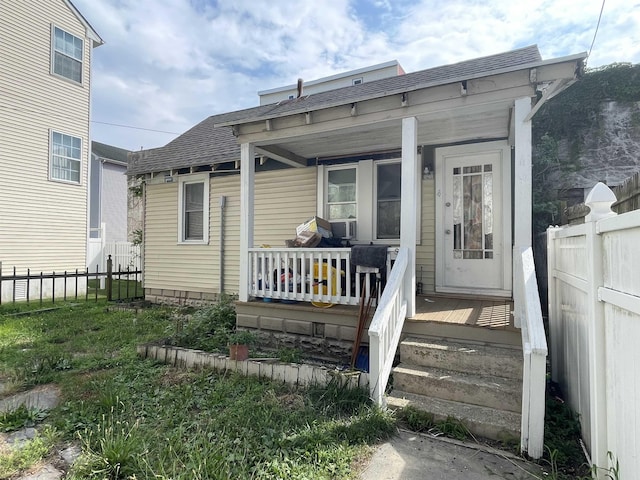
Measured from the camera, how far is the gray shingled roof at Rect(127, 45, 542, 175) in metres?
5.66

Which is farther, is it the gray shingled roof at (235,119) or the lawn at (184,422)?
the gray shingled roof at (235,119)

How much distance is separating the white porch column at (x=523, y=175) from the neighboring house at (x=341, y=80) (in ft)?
41.8

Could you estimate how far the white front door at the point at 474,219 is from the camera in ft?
16.5

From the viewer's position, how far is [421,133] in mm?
5078

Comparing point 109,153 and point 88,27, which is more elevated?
point 88,27

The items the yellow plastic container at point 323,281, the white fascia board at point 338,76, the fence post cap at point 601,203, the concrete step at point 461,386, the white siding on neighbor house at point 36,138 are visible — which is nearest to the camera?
the fence post cap at point 601,203

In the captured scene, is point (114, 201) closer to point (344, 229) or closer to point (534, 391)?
point (344, 229)

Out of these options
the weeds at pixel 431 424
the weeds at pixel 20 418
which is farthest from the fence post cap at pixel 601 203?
the weeds at pixel 20 418

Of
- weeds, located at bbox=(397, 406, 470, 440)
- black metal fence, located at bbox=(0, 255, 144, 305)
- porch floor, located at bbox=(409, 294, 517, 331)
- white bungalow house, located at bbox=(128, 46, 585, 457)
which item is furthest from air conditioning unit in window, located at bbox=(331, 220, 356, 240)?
black metal fence, located at bbox=(0, 255, 144, 305)

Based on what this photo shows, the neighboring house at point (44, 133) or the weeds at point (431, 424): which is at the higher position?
the neighboring house at point (44, 133)

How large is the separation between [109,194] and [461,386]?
755 inches

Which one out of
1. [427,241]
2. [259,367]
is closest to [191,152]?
[427,241]

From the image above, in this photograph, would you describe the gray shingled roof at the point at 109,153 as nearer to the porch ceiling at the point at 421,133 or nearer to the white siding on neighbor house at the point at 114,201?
the white siding on neighbor house at the point at 114,201

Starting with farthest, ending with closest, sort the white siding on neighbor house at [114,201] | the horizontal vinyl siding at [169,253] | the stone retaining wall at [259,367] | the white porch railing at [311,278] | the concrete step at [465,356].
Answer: the white siding on neighbor house at [114,201]
the horizontal vinyl siding at [169,253]
the white porch railing at [311,278]
the stone retaining wall at [259,367]
the concrete step at [465,356]
